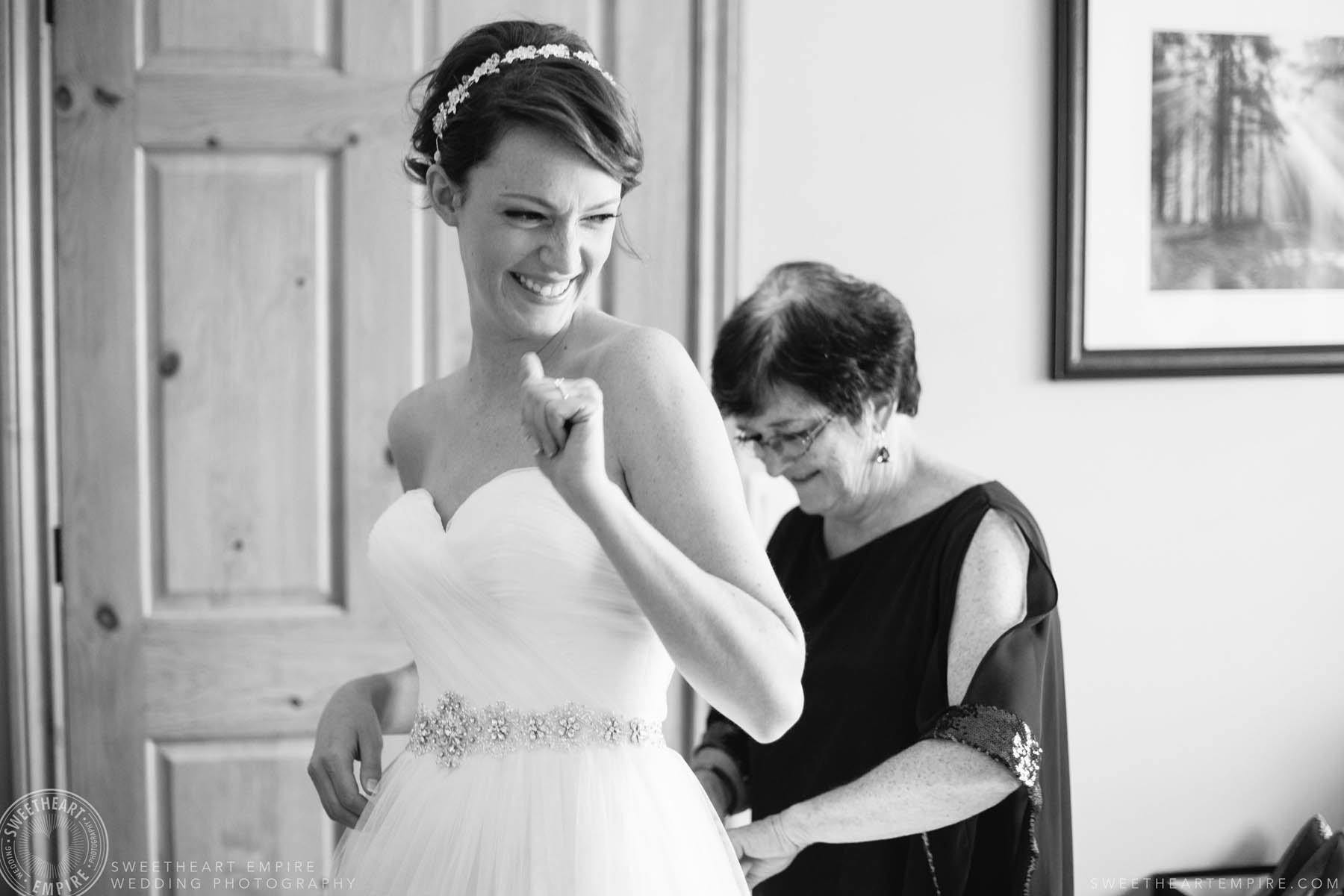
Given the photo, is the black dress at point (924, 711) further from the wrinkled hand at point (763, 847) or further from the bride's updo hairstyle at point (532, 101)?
the bride's updo hairstyle at point (532, 101)

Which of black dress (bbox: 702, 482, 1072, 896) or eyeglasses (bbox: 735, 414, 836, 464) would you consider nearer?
black dress (bbox: 702, 482, 1072, 896)

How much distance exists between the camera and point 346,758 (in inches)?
48.9

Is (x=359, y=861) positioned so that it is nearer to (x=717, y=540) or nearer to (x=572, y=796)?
(x=572, y=796)

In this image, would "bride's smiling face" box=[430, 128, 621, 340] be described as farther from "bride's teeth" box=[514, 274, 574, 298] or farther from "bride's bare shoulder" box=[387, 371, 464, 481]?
"bride's bare shoulder" box=[387, 371, 464, 481]

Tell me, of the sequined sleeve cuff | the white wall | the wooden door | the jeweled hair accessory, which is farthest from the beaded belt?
the white wall

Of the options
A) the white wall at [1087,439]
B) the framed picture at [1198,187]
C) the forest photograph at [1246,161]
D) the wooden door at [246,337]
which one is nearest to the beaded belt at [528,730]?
the wooden door at [246,337]

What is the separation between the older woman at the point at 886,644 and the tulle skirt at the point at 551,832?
1.08 ft

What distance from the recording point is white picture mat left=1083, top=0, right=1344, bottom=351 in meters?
2.26

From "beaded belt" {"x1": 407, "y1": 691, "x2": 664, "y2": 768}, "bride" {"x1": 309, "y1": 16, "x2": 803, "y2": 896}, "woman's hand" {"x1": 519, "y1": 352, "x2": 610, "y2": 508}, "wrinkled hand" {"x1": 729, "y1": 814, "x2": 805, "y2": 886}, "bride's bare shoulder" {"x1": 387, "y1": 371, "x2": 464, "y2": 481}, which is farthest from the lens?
"wrinkled hand" {"x1": 729, "y1": 814, "x2": 805, "y2": 886}

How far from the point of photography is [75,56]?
2.04 metres

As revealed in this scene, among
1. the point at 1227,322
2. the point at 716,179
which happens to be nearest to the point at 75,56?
the point at 716,179

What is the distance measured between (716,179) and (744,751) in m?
0.95

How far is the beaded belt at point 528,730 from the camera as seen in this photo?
113 cm

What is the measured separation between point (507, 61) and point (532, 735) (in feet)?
1.91
